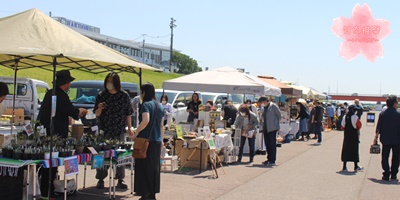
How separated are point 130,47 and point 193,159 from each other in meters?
121

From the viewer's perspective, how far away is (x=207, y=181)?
394 inches

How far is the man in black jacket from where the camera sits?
431 inches

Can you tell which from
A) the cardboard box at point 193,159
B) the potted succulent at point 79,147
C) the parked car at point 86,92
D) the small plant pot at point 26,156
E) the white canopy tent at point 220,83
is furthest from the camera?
the parked car at point 86,92

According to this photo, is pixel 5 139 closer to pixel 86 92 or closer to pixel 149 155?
pixel 149 155

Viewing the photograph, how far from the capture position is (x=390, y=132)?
36.0 feet

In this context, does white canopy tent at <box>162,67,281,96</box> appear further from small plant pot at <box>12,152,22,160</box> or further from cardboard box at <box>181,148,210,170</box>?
small plant pot at <box>12,152,22,160</box>

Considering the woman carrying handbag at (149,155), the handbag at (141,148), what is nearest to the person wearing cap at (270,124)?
the woman carrying handbag at (149,155)

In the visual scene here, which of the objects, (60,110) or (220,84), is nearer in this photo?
(60,110)

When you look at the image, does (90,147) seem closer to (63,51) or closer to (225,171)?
(63,51)

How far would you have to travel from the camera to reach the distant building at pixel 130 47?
11204 centimetres

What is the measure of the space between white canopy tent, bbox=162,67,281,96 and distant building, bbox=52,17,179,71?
278 ft

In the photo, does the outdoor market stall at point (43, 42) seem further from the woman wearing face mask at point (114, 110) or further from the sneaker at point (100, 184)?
the sneaker at point (100, 184)

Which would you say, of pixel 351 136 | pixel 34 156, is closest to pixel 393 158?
pixel 351 136

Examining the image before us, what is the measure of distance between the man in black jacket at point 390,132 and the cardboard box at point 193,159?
4069mm
